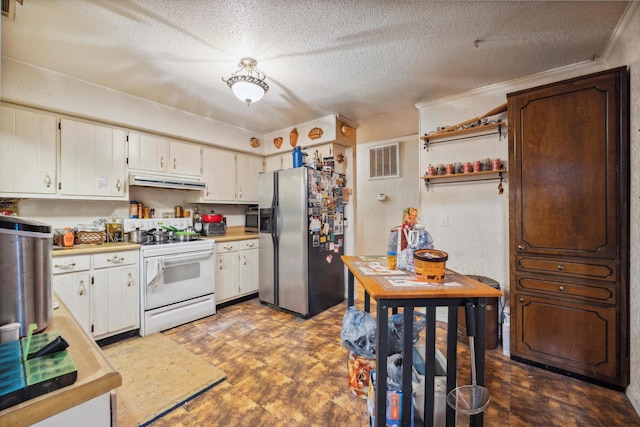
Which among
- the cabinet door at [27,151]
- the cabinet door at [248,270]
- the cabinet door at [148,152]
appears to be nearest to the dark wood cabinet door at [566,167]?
the cabinet door at [248,270]

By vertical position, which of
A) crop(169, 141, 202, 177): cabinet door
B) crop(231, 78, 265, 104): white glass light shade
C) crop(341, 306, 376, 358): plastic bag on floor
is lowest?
crop(341, 306, 376, 358): plastic bag on floor

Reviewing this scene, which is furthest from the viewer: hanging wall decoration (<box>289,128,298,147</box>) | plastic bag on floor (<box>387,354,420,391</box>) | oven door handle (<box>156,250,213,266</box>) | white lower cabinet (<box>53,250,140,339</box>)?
hanging wall decoration (<box>289,128,298,147</box>)

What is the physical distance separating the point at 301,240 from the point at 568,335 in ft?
7.69

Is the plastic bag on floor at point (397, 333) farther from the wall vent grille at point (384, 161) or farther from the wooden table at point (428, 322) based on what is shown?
the wall vent grille at point (384, 161)

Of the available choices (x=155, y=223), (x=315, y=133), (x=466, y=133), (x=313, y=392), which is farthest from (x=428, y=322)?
(x=155, y=223)

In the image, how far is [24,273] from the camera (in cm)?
76

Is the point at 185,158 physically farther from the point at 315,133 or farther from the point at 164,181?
the point at 315,133

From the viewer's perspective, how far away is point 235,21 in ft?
5.84

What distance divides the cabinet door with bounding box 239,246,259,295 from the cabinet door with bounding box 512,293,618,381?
2.85 metres

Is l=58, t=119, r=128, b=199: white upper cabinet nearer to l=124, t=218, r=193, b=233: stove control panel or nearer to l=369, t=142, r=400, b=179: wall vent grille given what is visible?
l=124, t=218, r=193, b=233: stove control panel

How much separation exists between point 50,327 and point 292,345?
6.25 feet

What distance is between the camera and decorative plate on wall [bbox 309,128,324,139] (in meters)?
3.58

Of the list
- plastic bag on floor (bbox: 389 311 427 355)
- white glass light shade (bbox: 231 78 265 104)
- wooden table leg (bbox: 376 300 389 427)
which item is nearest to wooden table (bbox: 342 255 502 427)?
wooden table leg (bbox: 376 300 389 427)

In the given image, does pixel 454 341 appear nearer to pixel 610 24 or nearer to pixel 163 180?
pixel 610 24
